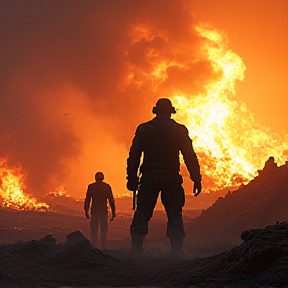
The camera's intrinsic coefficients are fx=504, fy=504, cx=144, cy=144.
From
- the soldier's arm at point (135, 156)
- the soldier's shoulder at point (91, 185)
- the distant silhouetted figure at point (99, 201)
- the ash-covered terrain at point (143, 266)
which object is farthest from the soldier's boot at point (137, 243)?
the soldier's shoulder at point (91, 185)

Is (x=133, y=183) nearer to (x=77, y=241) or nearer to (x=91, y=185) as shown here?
(x=77, y=241)

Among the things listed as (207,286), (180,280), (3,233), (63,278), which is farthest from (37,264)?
(3,233)

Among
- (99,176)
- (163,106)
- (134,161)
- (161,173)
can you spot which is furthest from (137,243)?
(99,176)

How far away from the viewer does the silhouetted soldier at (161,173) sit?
9117 millimetres

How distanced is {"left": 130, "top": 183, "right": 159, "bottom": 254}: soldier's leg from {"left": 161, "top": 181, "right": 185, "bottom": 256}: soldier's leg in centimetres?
24

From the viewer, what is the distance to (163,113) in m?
9.40

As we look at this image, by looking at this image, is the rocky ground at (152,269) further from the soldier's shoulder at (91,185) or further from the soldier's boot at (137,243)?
the soldier's shoulder at (91,185)

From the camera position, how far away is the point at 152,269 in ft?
21.3

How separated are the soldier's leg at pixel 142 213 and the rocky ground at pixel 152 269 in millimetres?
1221

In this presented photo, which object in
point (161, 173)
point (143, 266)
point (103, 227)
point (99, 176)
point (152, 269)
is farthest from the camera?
point (103, 227)

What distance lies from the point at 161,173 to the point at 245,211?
8529mm

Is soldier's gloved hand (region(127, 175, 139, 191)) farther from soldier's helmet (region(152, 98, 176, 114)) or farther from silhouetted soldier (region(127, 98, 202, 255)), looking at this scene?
soldier's helmet (region(152, 98, 176, 114))

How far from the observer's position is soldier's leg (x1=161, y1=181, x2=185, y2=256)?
29.9 ft

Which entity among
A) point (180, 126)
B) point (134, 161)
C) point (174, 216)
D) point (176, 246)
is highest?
point (180, 126)
